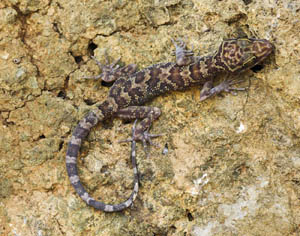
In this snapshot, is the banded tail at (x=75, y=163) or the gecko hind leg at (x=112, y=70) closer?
the banded tail at (x=75, y=163)

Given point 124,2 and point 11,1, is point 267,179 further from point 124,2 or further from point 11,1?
point 11,1

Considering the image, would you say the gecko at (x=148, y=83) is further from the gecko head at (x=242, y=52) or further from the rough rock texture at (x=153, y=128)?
the rough rock texture at (x=153, y=128)

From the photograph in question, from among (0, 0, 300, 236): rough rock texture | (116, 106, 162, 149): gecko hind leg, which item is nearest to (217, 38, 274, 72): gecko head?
(0, 0, 300, 236): rough rock texture

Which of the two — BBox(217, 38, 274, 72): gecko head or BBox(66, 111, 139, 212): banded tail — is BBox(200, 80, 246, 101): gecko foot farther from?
BBox(66, 111, 139, 212): banded tail

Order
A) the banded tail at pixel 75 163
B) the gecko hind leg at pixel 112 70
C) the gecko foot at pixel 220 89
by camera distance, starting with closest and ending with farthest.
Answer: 1. the banded tail at pixel 75 163
2. the gecko foot at pixel 220 89
3. the gecko hind leg at pixel 112 70

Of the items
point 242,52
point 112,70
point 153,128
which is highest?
point 242,52

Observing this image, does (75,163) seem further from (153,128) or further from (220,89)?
(220,89)

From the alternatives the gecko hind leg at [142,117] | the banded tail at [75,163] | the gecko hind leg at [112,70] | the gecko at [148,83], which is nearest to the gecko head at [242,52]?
the gecko at [148,83]

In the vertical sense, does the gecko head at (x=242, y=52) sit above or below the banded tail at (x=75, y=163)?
above

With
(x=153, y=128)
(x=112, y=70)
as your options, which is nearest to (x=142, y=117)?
(x=153, y=128)
